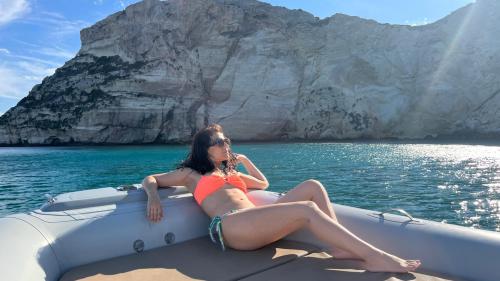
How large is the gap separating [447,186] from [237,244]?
1089cm

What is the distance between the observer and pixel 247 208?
3.29 meters

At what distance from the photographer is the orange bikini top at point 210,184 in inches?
146

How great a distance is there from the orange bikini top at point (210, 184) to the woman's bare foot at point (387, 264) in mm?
1522

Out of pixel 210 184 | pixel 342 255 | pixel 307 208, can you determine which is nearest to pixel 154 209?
pixel 210 184

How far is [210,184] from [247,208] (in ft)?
1.93

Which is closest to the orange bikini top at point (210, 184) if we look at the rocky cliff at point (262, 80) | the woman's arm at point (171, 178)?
the woman's arm at point (171, 178)

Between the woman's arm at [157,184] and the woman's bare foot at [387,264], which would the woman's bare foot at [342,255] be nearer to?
the woman's bare foot at [387,264]

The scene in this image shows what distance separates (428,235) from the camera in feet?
9.98

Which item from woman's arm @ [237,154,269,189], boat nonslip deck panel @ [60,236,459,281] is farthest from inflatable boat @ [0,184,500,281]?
woman's arm @ [237,154,269,189]

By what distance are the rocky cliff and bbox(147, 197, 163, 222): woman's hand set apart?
138 feet

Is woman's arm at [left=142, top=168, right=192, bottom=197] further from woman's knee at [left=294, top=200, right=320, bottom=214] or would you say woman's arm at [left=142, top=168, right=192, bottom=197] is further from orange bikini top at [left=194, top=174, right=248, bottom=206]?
woman's knee at [left=294, top=200, right=320, bottom=214]

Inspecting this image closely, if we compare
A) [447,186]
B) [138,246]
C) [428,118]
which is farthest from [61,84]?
[138,246]

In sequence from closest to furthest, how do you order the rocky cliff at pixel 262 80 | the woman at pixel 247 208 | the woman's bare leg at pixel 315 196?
the woman at pixel 247 208 < the woman's bare leg at pixel 315 196 < the rocky cliff at pixel 262 80

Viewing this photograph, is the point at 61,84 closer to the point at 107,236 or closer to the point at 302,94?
the point at 302,94
